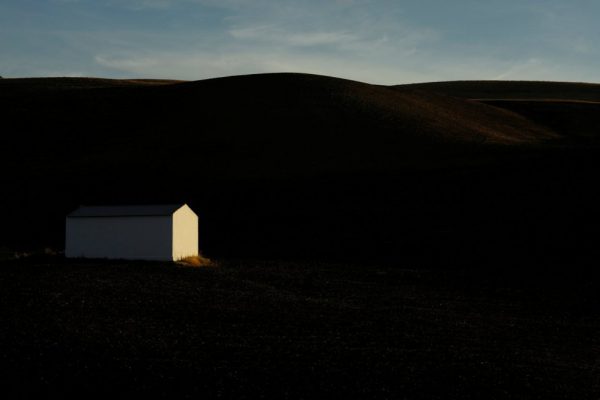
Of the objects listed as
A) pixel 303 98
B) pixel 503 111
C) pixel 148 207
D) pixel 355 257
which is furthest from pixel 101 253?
pixel 503 111

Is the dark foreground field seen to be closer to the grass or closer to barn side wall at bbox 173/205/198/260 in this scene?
the grass

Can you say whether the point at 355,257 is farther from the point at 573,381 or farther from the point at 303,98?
the point at 303,98

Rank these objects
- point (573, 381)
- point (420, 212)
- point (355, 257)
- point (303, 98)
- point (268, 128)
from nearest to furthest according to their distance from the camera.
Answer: point (573, 381) → point (355, 257) → point (420, 212) → point (268, 128) → point (303, 98)

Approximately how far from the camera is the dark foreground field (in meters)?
16.5

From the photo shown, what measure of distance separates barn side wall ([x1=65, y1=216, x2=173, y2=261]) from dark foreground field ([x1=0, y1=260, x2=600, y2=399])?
262cm

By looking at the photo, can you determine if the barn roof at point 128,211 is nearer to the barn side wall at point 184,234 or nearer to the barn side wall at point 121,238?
the barn side wall at point 121,238

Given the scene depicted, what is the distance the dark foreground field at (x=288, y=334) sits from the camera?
16531 mm

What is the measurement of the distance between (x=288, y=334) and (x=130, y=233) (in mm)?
17709

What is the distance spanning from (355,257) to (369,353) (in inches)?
937

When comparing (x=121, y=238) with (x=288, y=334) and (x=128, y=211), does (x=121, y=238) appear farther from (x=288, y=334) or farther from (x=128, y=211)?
(x=288, y=334)

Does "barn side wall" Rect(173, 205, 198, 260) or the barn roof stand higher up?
the barn roof

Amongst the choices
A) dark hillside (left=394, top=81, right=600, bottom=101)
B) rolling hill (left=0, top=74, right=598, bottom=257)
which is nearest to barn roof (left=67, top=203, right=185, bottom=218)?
rolling hill (left=0, top=74, right=598, bottom=257)

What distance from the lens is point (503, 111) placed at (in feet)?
288

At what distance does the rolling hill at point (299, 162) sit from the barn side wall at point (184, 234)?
4.67 metres
